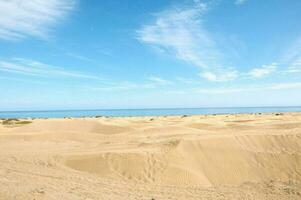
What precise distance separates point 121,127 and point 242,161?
624 inches

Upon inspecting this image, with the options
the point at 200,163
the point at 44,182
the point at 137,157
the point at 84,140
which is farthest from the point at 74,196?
the point at 84,140

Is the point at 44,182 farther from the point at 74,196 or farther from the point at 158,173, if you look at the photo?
the point at 158,173

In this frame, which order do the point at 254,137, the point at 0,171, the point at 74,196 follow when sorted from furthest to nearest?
1. the point at 254,137
2. the point at 0,171
3. the point at 74,196

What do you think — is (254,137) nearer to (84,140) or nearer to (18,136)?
(84,140)

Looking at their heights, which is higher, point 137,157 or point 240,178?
point 137,157

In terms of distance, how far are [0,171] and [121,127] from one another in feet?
61.1

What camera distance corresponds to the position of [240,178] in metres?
15.7

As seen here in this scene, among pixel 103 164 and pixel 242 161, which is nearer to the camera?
pixel 103 164

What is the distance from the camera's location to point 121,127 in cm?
3136

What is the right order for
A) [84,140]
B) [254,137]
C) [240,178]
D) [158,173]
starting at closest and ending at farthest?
[158,173]
[240,178]
[254,137]
[84,140]

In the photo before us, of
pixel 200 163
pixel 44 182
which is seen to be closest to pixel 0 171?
pixel 44 182

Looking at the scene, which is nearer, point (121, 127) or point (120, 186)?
point (120, 186)

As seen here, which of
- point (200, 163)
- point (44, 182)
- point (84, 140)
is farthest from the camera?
point (84, 140)

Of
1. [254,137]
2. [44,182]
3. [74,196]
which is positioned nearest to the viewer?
[74,196]
